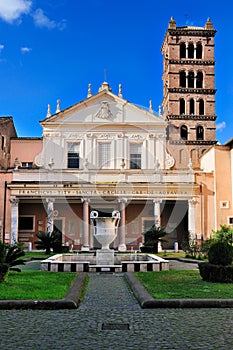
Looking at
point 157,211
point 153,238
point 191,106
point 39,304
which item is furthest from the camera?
point 191,106

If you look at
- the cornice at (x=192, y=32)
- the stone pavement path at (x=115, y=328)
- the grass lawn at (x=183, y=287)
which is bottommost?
the stone pavement path at (x=115, y=328)

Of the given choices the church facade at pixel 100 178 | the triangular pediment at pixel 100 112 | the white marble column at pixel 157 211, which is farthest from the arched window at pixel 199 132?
the white marble column at pixel 157 211

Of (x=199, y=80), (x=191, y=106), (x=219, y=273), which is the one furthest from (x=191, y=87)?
(x=219, y=273)

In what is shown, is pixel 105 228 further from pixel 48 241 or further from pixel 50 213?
pixel 50 213

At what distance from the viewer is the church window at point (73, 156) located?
3778cm

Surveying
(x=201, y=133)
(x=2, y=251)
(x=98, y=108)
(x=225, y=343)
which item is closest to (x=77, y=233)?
(x=98, y=108)

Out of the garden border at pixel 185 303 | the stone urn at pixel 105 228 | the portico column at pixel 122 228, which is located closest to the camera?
the garden border at pixel 185 303

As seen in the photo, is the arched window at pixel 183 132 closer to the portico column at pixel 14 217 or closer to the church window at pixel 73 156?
the church window at pixel 73 156

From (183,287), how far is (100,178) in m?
24.2

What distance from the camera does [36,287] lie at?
11750 mm

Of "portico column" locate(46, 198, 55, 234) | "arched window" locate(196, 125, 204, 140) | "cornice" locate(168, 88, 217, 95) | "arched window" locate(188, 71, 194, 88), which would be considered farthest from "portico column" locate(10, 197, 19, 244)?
"arched window" locate(188, 71, 194, 88)

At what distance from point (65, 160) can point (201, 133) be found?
18.2 m

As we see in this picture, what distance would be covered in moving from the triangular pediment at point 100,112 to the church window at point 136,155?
1.99m

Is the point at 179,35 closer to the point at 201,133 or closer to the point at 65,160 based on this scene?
the point at 201,133
